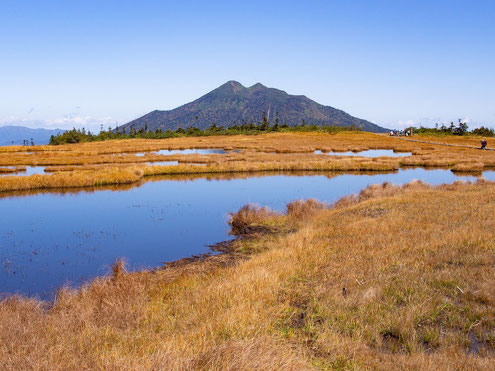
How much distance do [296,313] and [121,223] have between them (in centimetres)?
1690

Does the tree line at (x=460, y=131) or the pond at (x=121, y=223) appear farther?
the tree line at (x=460, y=131)

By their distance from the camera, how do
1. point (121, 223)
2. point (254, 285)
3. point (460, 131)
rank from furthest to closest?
point (460, 131) → point (121, 223) → point (254, 285)

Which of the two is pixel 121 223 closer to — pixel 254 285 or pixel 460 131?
pixel 254 285

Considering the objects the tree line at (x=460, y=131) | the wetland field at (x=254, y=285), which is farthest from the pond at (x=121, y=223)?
the tree line at (x=460, y=131)

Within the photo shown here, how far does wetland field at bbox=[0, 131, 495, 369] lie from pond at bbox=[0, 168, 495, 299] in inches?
5.4

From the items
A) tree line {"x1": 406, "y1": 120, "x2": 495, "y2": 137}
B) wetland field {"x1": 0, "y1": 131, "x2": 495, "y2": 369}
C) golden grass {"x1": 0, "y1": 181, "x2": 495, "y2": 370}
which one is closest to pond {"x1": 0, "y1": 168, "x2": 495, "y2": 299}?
wetland field {"x1": 0, "y1": 131, "x2": 495, "y2": 369}

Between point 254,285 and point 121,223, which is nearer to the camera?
point 254,285

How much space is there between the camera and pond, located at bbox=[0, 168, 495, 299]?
15242 millimetres

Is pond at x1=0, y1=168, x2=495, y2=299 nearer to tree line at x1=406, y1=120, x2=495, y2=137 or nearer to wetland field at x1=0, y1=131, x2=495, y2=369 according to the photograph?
wetland field at x1=0, y1=131, x2=495, y2=369

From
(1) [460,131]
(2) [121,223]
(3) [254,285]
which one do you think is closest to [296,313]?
(3) [254,285]

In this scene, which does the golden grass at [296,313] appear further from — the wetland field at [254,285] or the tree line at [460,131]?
the tree line at [460,131]

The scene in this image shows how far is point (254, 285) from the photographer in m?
9.09

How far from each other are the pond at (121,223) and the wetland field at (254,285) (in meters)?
0.14

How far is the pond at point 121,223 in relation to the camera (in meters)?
15.2
